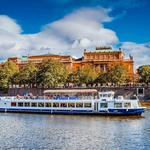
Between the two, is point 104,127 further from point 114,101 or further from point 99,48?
point 99,48

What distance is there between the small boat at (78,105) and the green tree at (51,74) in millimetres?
46825

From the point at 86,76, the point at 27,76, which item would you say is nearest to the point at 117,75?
the point at 86,76

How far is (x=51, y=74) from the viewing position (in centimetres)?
13362

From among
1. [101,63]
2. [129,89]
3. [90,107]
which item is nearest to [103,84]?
[129,89]

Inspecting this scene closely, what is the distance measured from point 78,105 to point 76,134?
2814 cm

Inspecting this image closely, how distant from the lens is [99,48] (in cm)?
18750

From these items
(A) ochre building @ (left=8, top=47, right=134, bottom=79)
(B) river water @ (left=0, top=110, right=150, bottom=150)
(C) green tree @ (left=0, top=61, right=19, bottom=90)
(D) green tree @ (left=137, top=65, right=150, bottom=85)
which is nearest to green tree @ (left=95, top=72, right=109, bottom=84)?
(D) green tree @ (left=137, top=65, right=150, bottom=85)

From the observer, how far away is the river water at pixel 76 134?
1706 inches

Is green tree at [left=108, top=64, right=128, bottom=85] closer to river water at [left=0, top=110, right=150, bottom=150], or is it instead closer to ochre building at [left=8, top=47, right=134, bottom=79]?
ochre building at [left=8, top=47, right=134, bottom=79]

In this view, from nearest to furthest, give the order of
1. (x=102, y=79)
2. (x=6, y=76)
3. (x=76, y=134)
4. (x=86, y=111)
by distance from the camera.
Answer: (x=76, y=134) < (x=86, y=111) < (x=102, y=79) < (x=6, y=76)

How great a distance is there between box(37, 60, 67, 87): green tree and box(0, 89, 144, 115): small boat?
154 feet

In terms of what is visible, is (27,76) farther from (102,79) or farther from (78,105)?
(78,105)

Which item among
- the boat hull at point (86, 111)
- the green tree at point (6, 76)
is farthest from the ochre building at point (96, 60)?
the boat hull at point (86, 111)

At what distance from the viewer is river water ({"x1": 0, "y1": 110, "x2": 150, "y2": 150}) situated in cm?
4334
